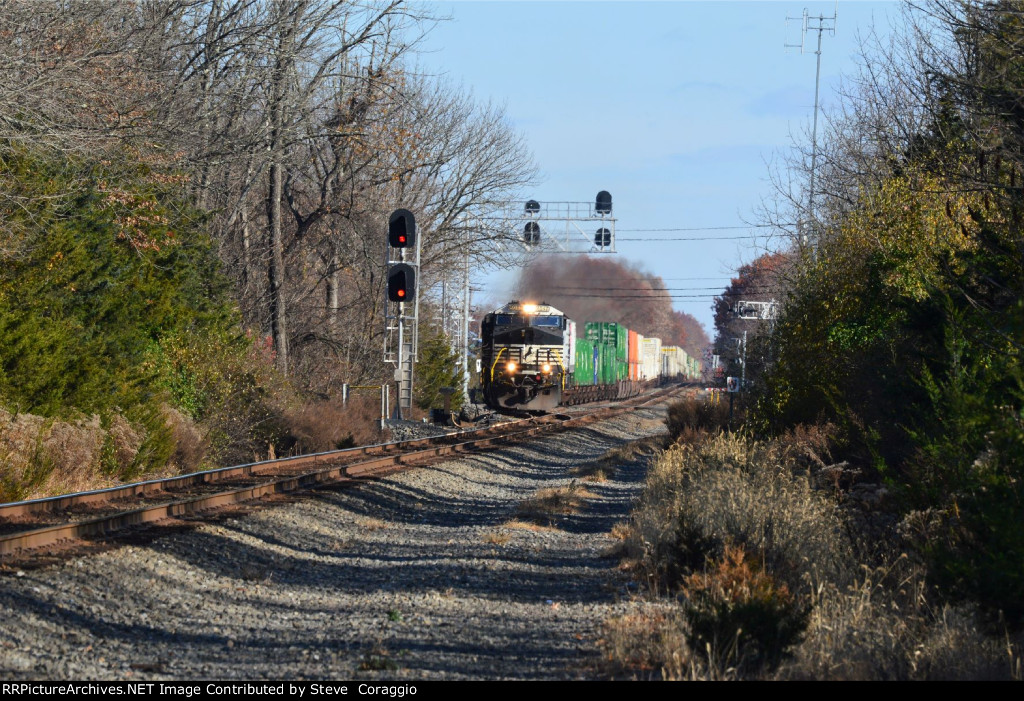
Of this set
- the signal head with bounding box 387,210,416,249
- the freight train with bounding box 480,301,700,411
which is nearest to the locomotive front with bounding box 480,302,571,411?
the freight train with bounding box 480,301,700,411

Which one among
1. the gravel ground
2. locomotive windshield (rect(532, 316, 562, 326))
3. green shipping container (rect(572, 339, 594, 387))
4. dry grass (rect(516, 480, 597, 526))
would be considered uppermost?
locomotive windshield (rect(532, 316, 562, 326))

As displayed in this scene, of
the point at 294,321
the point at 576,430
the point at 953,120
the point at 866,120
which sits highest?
the point at 866,120

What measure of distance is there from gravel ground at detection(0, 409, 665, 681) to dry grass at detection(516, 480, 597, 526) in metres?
0.33

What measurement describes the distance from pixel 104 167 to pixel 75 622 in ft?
42.9

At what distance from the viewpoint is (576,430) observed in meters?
34.2

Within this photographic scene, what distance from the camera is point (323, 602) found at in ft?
30.1

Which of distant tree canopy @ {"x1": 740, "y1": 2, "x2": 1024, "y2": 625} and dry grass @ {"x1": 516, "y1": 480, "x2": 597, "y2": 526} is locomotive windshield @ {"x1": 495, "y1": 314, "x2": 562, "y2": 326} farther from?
dry grass @ {"x1": 516, "y1": 480, "x2": 597, "y2": 526}

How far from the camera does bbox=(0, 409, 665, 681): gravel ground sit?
688cm

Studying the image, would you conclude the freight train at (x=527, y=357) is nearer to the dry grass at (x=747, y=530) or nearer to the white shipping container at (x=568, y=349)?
the white shipping container at (x=568, y=349)

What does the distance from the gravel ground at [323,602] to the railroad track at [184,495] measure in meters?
0.65

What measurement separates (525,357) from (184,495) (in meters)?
20.0

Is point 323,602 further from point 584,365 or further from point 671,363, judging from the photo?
point 671,363
